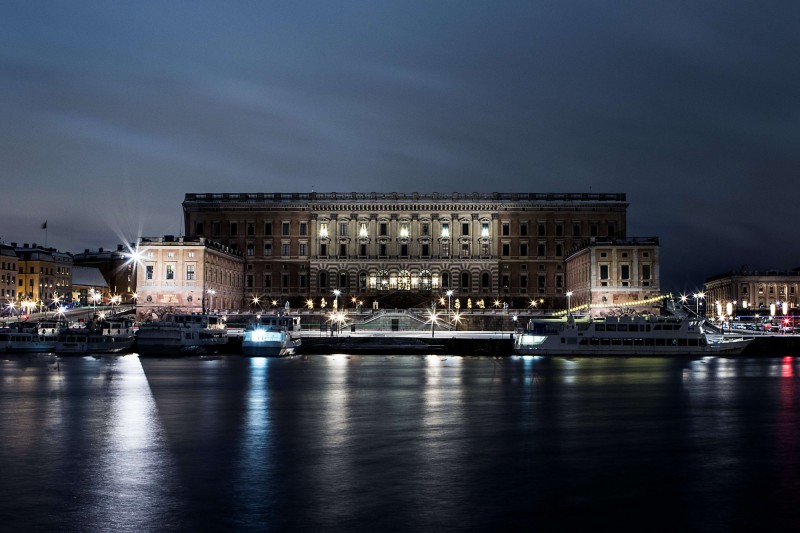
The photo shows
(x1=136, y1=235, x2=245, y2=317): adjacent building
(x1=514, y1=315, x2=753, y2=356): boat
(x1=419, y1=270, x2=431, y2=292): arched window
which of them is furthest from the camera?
(x1=419, y1=270, x2=431, y2=292): arched window

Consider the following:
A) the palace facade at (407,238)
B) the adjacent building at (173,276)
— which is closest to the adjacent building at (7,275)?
the palace facade at (407,238)

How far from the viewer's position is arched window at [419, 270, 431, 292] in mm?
133750

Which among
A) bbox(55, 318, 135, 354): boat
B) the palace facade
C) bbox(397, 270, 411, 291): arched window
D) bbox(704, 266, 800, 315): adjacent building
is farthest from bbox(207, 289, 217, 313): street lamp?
bbox(704, 266, 800, 315): adjacent building

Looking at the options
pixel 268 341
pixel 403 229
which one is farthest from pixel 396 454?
pixel 403 229

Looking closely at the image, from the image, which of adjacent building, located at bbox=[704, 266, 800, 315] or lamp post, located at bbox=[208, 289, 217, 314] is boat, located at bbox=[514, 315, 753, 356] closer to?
lamp post, located at bbox=[208, 289, 217, 314]

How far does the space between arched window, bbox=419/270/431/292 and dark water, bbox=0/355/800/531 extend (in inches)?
3115

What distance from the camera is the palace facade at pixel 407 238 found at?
133 metres

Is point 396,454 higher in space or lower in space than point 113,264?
lower

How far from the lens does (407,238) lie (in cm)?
13425

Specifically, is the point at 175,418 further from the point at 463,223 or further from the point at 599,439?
the point at 463,223

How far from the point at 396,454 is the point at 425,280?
10537 cm

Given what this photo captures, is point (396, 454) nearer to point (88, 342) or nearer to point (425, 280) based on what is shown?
point (88, 342)

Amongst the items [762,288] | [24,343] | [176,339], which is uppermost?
[762,288]

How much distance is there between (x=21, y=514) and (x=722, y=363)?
6221 cm
